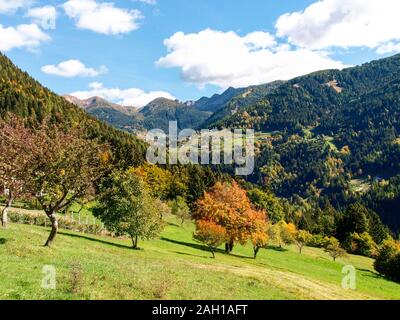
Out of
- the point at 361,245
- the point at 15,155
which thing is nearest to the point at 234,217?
the point at 15,155

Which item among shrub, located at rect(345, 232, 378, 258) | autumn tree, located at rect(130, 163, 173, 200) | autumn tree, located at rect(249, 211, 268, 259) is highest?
autumn tree, located at rect(130, 163, 173, 200)

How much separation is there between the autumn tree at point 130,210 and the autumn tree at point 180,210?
1870 inches

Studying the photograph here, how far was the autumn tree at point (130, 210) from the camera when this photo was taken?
210ft

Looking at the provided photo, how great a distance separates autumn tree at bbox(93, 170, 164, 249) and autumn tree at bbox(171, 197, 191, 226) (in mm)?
47488

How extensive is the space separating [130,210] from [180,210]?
53663 mm

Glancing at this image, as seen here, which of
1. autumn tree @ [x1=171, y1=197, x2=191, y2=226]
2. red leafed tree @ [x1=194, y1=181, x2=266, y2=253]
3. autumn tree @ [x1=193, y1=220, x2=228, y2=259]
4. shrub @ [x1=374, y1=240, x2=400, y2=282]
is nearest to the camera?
autumn tree @ [x1=193, y1=220, x2=228, y2=259]

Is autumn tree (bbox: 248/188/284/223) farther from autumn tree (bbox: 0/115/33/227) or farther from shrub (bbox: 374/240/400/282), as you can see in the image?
autumn tree (bbox: 0/115/33/227)

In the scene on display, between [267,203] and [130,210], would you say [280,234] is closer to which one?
[267,203]

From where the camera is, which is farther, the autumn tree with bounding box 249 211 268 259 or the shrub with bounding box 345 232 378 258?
the shrub with bounding box 345 232 378 258

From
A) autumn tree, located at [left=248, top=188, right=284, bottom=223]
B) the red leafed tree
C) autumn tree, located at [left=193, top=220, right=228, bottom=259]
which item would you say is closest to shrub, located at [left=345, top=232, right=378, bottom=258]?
autumn tree, located at [left=248, top=188, right=284, bottom=223]

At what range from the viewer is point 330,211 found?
182500 mm

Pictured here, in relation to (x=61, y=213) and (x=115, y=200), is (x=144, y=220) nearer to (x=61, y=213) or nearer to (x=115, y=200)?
(x=115, y=200)

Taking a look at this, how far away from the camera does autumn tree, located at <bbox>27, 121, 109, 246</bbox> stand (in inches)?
1457
